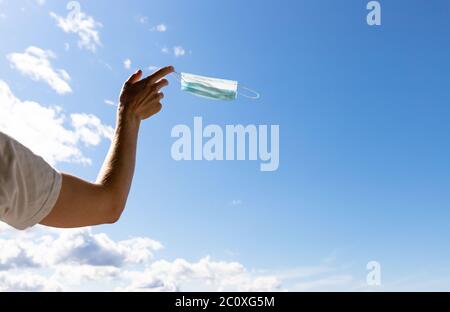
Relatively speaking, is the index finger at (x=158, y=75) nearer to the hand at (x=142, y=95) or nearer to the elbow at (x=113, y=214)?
the hand at (x=142, y=95)

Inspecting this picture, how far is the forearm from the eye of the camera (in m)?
1.91

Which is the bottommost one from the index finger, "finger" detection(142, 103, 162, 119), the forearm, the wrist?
the forearm

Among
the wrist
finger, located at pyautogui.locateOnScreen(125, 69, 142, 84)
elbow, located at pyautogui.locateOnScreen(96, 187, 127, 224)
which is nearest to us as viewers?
elbow, located at pyautogui.locateOnScreen(96, 187, 127, 224)

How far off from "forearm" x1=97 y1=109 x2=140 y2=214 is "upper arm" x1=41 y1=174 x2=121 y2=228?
3cm

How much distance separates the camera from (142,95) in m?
2.39

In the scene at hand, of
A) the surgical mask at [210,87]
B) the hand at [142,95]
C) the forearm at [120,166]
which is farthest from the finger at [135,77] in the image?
the surgical mask at [210,87]

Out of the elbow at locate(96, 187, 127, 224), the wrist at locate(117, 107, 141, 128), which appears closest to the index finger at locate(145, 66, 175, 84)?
the wrist at locate(117, 107, 141, 128)

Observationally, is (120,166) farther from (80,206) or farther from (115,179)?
(80,206)

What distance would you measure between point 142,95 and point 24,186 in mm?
965

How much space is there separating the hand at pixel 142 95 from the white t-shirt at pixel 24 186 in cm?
72

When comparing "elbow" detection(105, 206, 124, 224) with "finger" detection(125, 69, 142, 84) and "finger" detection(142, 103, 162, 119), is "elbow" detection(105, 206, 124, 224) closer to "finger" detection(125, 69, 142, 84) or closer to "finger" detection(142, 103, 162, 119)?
"finger" detection(142, 103, 162, 119)

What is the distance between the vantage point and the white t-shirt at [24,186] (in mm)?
1535
